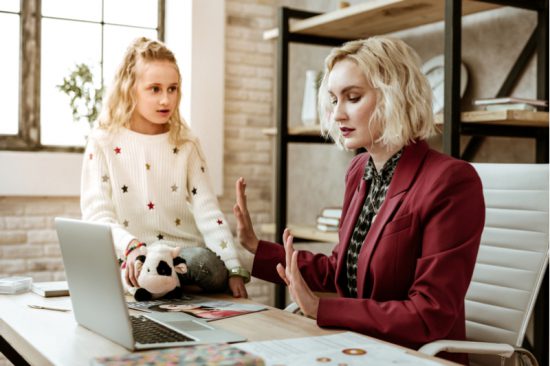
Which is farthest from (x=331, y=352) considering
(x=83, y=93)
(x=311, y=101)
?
(x=83, y=93)

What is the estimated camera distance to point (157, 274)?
68.4 inches

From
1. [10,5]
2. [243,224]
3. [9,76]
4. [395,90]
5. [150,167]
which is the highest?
[10,5]

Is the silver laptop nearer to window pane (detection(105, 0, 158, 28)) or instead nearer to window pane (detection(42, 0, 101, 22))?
window pane (detection(42, 0, 101, 22))

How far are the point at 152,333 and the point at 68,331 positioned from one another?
19 cm

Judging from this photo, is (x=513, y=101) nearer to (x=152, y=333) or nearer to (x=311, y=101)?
A: (x=311, y=101)

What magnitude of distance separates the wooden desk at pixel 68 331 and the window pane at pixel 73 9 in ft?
8.47

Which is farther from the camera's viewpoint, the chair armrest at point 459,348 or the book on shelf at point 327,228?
the book on shelf at point 327,228

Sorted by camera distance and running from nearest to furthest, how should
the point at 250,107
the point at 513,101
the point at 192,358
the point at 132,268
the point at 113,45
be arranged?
the point at 192,358
the point at 132,268
the point at 513,101
the point at 113,45
the point at 250,107

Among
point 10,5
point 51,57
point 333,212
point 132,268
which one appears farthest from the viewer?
point 51,57

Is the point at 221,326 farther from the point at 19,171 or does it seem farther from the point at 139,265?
the point at 19,171

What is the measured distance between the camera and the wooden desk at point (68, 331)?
4.11 feet

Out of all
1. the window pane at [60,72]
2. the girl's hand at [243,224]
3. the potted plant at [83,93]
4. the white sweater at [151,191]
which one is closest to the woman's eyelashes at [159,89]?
the white sweater at [151,191]

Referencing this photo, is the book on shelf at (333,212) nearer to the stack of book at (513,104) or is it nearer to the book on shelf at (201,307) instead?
the stack of book at (513,104)

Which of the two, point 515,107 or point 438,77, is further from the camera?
point 438,77
